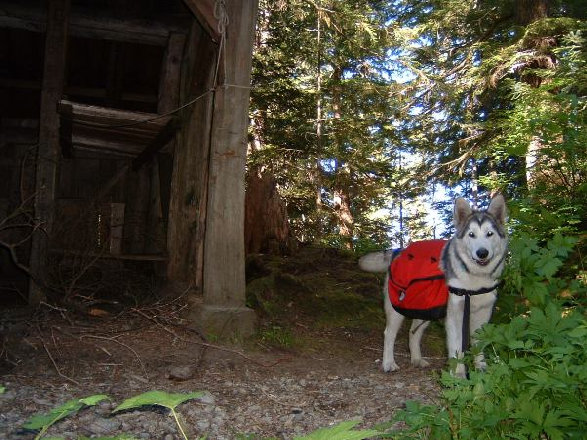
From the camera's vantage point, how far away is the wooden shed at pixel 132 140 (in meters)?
5.57

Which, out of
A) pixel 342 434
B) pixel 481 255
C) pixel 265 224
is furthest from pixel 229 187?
pixel 342 434

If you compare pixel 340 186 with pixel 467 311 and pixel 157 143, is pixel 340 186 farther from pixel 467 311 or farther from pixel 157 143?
pixel 467 311

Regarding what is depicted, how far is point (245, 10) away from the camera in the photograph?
5730mm

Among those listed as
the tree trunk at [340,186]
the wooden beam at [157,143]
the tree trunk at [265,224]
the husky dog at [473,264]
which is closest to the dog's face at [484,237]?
the husky dog at [473,264]

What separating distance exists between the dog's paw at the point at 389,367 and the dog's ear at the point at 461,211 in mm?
1439

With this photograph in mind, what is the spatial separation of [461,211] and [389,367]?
62.6 inches

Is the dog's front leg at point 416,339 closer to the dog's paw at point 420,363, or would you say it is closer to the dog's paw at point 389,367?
the dog's paw at point 420,363

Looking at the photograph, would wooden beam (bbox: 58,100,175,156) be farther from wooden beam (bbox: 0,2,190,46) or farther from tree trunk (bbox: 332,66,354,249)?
tree trunk (bbox: 332,66,354,249)

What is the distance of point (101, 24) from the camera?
739cm

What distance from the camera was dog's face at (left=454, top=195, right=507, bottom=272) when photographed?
434 cm

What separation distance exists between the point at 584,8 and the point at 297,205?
746 centimetres

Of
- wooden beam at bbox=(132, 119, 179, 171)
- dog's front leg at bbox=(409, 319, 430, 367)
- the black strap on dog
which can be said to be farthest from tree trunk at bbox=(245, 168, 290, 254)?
the black strap on dog

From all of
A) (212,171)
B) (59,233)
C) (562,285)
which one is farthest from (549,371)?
(59,233)

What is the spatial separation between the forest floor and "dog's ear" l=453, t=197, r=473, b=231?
127 centimetres
